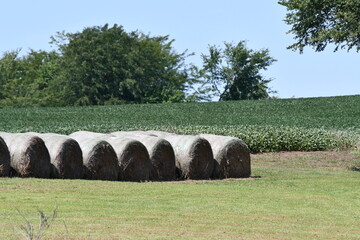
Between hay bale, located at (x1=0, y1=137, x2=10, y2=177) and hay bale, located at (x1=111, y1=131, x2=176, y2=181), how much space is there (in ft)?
14.1

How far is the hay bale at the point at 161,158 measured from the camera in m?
22.5

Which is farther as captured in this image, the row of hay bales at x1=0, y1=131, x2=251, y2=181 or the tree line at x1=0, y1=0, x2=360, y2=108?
the tree line at x1=0, y1=0, x2=360, y2=108

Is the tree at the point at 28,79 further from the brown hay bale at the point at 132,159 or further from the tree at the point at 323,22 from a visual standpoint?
the brown hay bale at the point at 132,159

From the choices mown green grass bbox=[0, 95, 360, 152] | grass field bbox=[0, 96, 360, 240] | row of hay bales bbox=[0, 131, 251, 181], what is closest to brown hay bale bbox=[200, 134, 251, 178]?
row of hay bales bbox=[0, 131, 251, 181]

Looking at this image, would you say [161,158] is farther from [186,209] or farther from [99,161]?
[186,209]

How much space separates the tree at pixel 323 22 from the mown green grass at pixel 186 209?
10748 millimetres

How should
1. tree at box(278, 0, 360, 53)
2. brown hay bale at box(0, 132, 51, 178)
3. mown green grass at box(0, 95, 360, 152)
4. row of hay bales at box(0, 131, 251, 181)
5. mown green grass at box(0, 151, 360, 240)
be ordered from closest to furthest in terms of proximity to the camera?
mown green grass at box(0, 151, 360, 240)
brown hay bale at box(0, 132, 51, 178)
row of hay bales at box(0, 131, 251, 181)
tree at box(278, 0, 360, 53)
mown green grass at box(0, 95, 360, 152)

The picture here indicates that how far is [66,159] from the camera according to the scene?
2083cm

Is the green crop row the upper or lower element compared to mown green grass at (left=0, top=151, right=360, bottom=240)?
Result: upper

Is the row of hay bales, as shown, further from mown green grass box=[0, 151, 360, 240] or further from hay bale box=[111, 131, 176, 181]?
mown green grass box=[0, 151, 360, 240]

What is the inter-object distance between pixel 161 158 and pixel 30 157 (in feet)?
13.4

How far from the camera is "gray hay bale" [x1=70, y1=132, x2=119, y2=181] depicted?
836 inches

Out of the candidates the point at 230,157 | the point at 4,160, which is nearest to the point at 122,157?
the point at 4,160

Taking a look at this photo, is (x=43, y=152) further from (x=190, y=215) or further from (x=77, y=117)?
(x=77, y=117)
